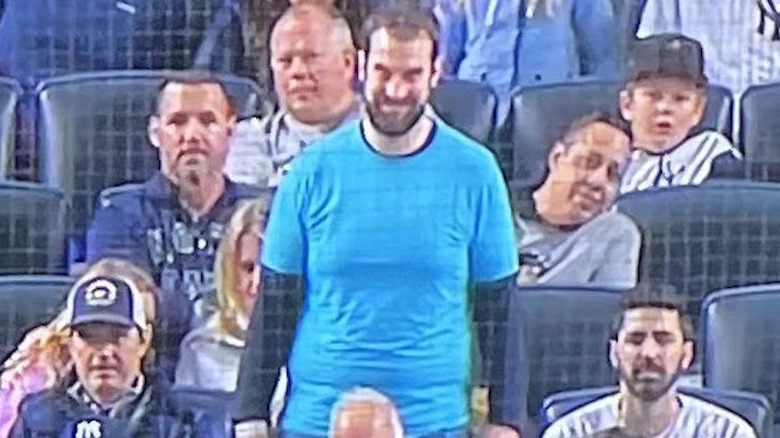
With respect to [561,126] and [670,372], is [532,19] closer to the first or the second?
[561,126]

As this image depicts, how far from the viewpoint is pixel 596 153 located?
2.60 metres

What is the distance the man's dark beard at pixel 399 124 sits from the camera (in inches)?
101

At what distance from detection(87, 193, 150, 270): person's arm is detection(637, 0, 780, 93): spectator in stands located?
0.48m

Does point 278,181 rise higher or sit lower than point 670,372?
higher

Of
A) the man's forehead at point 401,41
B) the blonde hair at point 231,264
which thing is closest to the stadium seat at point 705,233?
the man's forehead at point 401,41

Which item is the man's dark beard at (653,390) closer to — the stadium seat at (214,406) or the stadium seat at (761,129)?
the stadium seat at (761,129)

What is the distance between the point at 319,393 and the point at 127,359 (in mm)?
175

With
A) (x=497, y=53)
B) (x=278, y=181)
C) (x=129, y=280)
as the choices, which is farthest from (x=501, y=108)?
(x=129, y=280)

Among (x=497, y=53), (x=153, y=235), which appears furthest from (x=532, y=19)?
(x=153, y=235)

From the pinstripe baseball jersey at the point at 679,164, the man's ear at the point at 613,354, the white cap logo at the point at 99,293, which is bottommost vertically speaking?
the man's ear at the point at 613,354

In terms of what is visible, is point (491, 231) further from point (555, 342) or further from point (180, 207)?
point (180, 207)

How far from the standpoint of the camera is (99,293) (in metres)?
2.60

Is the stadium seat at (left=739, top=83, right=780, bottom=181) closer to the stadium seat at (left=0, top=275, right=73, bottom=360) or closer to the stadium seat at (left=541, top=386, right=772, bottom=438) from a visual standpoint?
the stadium seat at (left=541, top=386, right=772, bottom=438)

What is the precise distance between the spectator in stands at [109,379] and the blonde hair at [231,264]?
0.07 m
